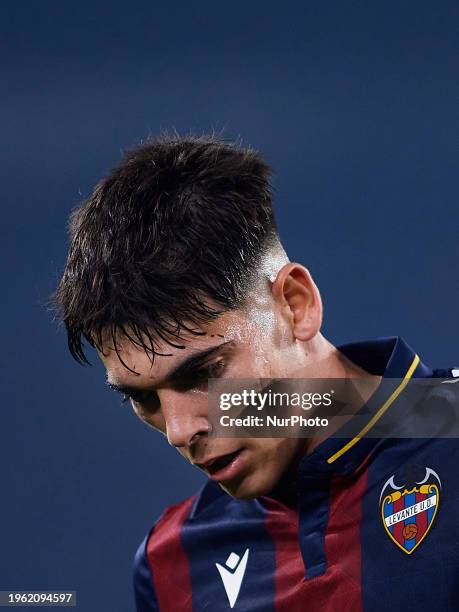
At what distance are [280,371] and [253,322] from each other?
7 centimetres

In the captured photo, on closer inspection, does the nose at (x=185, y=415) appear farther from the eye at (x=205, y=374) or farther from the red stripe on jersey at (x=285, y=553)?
the red stripe on jersey at (x=285, y=553)

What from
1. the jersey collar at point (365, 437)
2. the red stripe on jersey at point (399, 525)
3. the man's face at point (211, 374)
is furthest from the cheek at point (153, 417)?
the red stripe on jersey at point (399, 525)

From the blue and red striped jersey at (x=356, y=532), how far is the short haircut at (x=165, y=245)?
0.21m

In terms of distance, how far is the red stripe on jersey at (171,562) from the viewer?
1.47 m

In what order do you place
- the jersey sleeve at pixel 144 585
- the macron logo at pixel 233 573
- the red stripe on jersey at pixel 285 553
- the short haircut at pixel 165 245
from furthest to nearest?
the jersey sleeve at pixel 144 585, the macron logo at pixel 233 573, the red stripe on jersey at pixel 285 553, the short haircut at pixel 165 245

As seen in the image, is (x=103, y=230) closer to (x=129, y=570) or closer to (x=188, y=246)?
(x=188, y=246)

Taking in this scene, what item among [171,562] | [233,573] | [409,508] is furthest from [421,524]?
[171,562]

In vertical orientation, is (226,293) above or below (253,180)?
below

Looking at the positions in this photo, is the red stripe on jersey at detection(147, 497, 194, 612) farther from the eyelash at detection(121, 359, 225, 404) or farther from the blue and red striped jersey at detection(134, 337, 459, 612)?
the eyelash at detection(121, 359, 225, 404)

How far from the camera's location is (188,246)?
118cm

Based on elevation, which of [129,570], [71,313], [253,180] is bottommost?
[129,570]

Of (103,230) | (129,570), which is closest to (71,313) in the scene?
(103,230)

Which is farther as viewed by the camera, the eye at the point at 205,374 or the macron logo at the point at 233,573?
the macron logo at the point at 233,573

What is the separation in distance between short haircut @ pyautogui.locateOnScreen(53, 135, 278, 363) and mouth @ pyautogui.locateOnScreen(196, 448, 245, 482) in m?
0.14
